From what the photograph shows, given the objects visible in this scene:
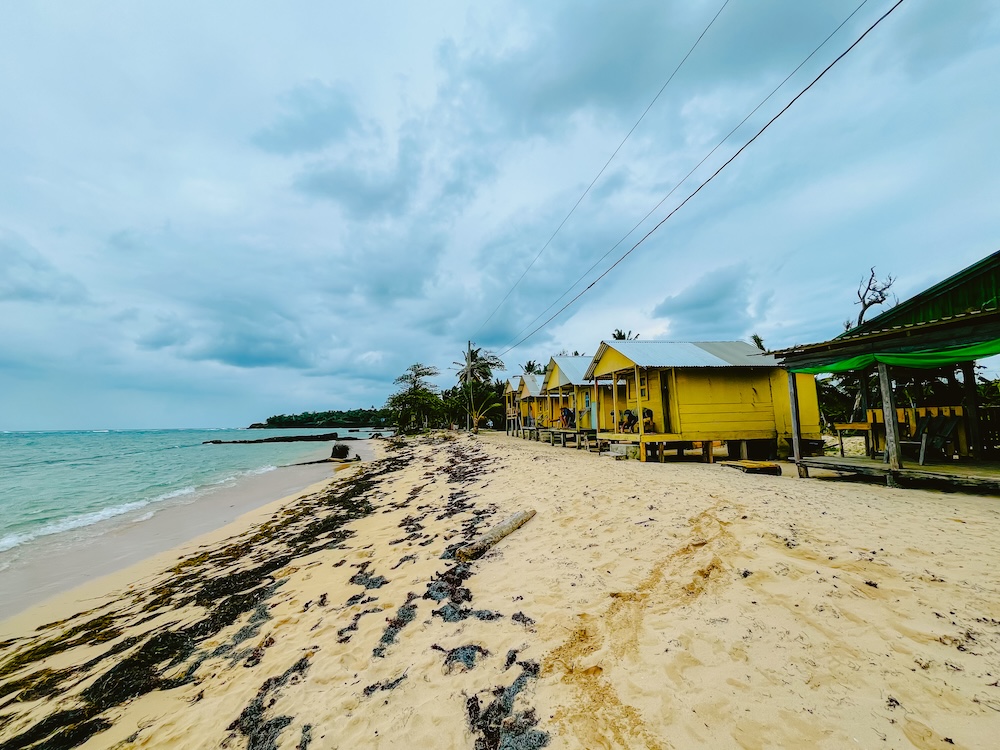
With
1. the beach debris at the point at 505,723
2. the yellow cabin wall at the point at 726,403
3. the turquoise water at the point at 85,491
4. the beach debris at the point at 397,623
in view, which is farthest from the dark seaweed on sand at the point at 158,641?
the yellow cabin wall at the point at 726,403

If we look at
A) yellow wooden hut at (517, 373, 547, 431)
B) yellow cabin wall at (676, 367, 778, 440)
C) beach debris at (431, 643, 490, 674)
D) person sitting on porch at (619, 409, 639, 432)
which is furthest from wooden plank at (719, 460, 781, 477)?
yellow wooden hut at (517, 373, 547, 431)

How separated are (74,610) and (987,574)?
11.4 m

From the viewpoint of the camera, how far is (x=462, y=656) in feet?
11.3

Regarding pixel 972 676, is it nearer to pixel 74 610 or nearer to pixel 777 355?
pixel 777 355

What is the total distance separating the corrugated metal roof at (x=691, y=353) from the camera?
13.5 m

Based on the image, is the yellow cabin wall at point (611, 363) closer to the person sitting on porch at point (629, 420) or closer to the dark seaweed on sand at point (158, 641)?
the person sitting on porch at point (629, 420)

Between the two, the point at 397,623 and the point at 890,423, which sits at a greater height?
the point at 890,423

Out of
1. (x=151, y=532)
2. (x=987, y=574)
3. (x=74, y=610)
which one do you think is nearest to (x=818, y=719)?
(x=987, y=574)

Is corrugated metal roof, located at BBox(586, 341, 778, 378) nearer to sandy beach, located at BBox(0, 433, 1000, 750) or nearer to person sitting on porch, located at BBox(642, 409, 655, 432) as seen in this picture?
person sitting on porch, located at BBox(642, 409, 655, 432)

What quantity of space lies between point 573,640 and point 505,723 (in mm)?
925

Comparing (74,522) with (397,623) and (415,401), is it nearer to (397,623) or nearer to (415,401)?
(397,623)

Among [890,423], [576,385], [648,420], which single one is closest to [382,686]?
[890,423]

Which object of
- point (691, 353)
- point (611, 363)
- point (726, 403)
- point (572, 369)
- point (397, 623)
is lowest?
point (397, 623)

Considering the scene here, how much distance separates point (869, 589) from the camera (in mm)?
3461
